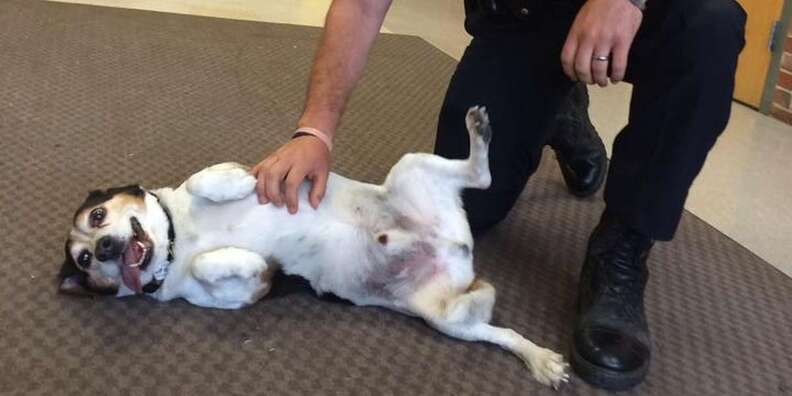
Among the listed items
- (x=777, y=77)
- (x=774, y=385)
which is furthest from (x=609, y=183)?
(x=777, y=77)

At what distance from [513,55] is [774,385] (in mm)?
802

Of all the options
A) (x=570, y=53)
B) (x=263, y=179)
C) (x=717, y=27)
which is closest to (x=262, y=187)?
(x=263, y=179)

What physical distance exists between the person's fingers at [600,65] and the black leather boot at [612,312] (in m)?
0.30

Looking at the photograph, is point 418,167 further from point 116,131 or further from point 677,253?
point 116,131

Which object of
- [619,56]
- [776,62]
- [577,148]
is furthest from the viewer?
[776,62]

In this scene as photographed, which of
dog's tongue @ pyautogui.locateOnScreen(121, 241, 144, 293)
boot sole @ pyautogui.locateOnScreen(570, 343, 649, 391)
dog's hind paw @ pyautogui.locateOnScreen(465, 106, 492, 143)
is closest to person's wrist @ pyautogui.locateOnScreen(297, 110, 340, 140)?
dog's hind paw @ pyautogui.locateOnScreen(465, 106, 492, 143)

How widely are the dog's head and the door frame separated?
7.88 feet

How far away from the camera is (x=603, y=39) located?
1280 millimetres

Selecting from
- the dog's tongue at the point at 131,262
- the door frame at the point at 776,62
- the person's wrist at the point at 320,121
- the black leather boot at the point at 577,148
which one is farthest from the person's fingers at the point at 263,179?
the door frame at the point at 776,62

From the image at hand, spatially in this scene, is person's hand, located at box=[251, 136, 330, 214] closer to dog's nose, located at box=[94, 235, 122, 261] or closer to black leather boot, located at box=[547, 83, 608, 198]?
dog's nose, located at box=[94, 235, 122, 261]

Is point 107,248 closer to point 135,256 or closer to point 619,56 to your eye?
point 135,256

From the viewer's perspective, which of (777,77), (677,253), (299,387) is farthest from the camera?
(777,77)

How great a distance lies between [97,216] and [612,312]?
35.5 inches

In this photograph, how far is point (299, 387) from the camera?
125cm
